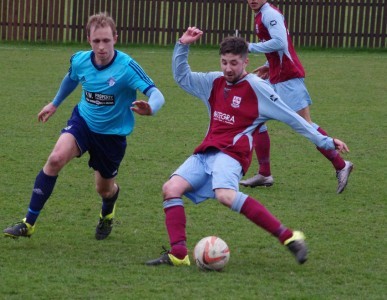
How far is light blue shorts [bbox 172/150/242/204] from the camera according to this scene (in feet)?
20.9

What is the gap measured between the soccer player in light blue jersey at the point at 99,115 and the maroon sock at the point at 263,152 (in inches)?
93.6

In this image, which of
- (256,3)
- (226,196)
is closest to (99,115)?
(226,196)

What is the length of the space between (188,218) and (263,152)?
1745mm

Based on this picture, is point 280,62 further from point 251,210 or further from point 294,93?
point 251,210

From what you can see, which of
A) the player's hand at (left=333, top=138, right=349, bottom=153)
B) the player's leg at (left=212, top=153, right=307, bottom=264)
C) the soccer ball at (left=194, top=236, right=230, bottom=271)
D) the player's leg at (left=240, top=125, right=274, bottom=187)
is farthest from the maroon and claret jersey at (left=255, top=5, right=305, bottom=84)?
the soccer ball at (left=194, top=236, right=230, bottom=271)

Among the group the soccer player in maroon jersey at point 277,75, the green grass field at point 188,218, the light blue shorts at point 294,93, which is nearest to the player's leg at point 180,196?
the green grass field at point 188,218

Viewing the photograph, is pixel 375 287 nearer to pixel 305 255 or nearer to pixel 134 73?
pixel 305 255

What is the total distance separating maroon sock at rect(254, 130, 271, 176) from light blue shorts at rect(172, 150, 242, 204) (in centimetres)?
273

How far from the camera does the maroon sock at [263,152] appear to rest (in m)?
9.30

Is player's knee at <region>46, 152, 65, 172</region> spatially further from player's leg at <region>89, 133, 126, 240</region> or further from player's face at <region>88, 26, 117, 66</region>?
player's face at <region>88, 26, 117, 66</region>

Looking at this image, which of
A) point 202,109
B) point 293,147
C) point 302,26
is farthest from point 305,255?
point 302,26

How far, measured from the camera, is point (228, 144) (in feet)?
21.5

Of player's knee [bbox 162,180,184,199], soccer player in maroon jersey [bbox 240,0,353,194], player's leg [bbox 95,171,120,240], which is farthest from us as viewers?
soccer player in maroon jersey [bbox 240,0,353,194]

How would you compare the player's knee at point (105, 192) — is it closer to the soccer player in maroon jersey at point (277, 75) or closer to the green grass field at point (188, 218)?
the green grass field at point (188, 218)
